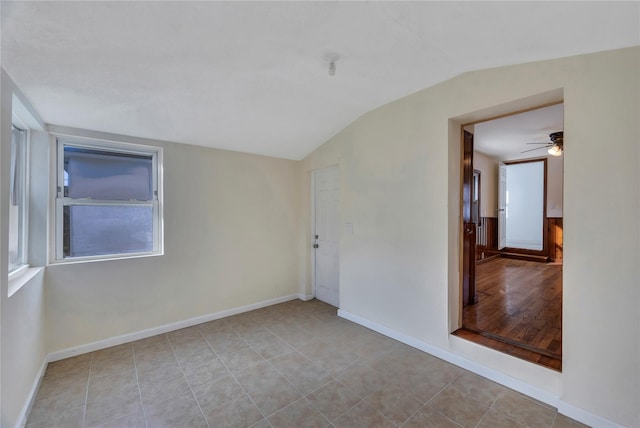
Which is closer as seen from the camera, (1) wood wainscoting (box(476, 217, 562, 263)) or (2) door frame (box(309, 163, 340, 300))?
(2) door frame (box(309, 163, 340, 300))

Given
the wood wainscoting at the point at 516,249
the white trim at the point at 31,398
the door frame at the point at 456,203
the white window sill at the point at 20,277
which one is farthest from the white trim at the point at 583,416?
the wood wainscoting at the point at 516,249

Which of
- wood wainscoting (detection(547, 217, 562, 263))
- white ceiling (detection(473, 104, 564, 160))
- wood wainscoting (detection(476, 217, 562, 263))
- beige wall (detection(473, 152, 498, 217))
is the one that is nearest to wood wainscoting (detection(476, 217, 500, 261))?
wood wainscoting (detection(476, 217, 562, 263))

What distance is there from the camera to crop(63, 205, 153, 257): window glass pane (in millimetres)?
2801

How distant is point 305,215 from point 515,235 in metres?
6.40

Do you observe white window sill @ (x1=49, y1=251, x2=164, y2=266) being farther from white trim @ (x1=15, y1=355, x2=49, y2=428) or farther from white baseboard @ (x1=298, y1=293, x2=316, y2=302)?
white baseboard @ (x1=298, y1=293, x2=316, y2=302)

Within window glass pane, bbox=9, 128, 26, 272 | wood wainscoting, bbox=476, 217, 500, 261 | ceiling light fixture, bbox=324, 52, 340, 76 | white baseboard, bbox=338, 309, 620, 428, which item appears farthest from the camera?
wood wainscoting, bbox=476, 217, 500, 261

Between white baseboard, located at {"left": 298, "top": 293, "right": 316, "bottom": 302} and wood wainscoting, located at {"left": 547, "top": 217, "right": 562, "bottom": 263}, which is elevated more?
wood wainscoting, located at {"left": 547, "top": 217, "right": 562, "bottom": 263}

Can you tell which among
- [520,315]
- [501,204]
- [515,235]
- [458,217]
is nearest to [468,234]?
[458,217]

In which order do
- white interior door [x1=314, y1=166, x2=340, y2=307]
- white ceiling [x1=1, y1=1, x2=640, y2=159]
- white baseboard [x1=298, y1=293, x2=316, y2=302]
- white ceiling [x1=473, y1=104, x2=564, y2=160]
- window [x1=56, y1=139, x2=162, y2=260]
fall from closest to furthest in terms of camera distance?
white ceiling [x1=1, y1=1, x2=640, y2=159] < window [x1=56, y1=139, x2=162, y2=260] < white ceiling [x1=473, y1=104, x2=564, y2=160] < white interior door [x1=314, y1=166, x2=340, y2=307] < white baseboard [x1=298, y1=293, x2=316, y2=302]

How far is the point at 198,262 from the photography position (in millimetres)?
3494

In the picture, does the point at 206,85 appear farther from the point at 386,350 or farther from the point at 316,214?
the point at 386,350

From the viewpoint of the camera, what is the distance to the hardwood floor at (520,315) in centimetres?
233

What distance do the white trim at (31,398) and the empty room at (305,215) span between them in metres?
0.03

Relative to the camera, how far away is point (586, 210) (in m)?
1.84
